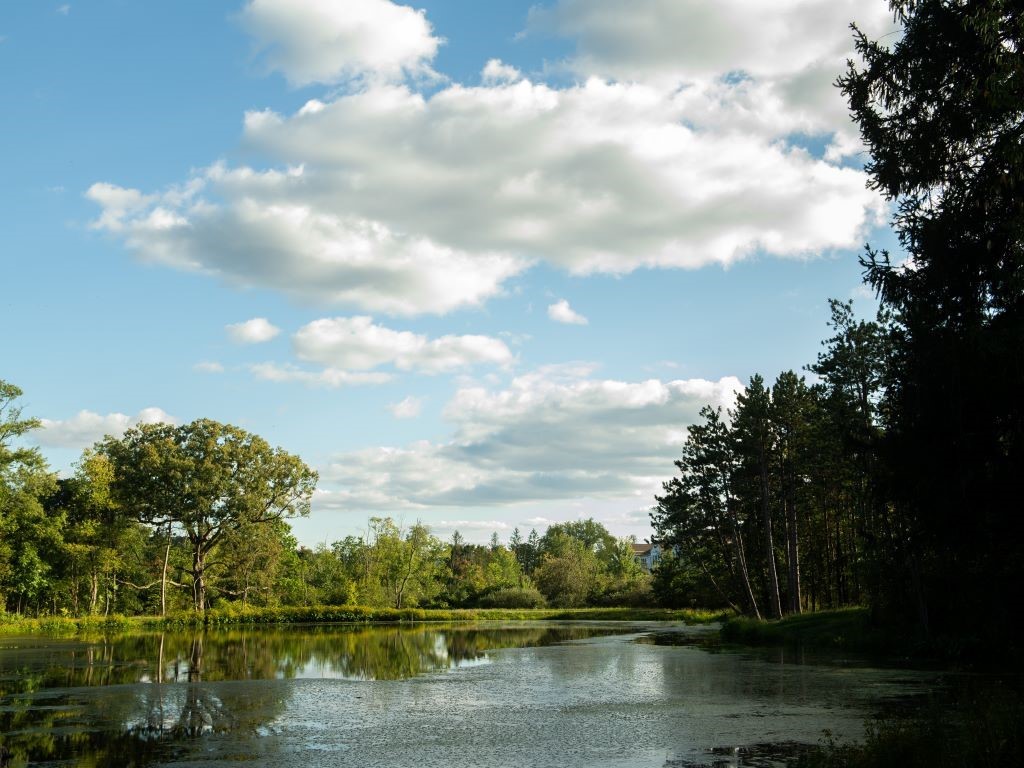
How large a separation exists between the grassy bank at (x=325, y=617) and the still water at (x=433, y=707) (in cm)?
2124

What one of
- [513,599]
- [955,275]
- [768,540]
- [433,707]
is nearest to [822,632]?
[768,540]

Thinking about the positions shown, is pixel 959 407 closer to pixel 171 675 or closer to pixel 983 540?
pixel 983 540

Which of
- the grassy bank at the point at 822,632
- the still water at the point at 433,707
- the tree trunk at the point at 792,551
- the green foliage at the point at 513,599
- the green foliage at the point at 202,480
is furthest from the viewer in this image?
the green foliage at the point at 513,599

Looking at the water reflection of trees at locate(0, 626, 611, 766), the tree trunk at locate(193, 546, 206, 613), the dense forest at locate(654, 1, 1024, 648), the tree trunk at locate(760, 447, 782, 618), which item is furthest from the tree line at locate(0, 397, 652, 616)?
the dense forest at locate(654, 1, 1024, 648)

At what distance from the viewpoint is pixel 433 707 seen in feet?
57.1

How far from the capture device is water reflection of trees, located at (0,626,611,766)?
44.3ft

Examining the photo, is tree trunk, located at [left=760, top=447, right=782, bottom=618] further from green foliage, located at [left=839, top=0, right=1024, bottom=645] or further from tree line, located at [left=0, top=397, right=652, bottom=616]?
tree line, located at [left=0, top=397, right=652, bottom=616]

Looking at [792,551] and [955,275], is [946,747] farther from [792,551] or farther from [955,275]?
[792,551]

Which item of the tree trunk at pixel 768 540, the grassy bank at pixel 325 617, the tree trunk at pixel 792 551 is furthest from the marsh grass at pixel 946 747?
the grassy bank at pixel 325 617

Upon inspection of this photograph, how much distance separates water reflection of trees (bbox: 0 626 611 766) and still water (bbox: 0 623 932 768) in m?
0.08

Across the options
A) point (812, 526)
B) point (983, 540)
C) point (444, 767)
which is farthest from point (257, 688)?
point (812, 526)

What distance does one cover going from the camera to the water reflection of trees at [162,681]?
44.3ft

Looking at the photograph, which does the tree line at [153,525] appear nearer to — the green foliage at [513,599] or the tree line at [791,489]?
the green foliage at [513,599]

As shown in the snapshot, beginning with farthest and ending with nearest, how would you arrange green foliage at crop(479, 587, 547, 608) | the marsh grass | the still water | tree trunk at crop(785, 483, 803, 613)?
green foliage at crop(479, 587, 547, 608), tree trunk at crop(785, 483, 803, 613), the still water, the marsh grass
